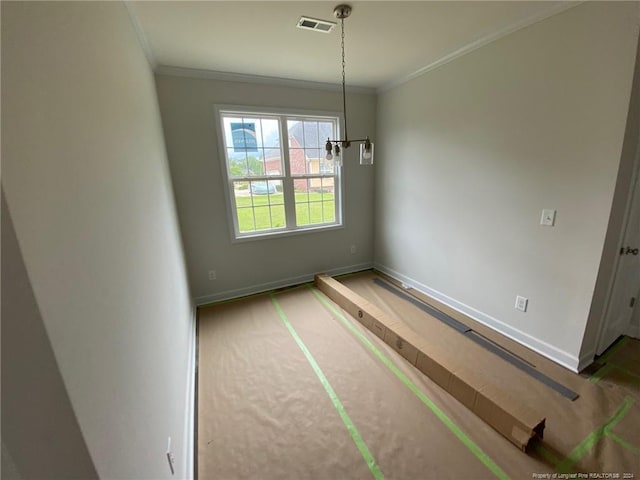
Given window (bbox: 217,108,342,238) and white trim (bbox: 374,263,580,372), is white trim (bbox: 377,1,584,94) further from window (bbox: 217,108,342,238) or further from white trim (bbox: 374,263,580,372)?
white trim (bbox: 374,263,580,372)

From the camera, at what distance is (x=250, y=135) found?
321 centimetres

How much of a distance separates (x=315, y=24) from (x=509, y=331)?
120 inches

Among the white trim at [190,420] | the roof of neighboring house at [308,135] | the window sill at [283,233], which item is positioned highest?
the roof of neighboring house at [308,135]

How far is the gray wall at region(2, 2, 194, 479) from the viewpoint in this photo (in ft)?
1.47

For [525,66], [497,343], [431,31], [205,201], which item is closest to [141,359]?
[205,201]

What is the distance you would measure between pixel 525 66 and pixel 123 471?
3.17m

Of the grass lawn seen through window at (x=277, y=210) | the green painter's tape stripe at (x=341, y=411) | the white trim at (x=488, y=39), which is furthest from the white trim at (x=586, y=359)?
the grass lawn seen through window at (x=277, y=210)

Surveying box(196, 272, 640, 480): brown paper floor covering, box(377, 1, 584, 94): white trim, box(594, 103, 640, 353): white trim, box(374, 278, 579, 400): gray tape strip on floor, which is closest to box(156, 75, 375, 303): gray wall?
box(377, 1, 584, 94): white trim

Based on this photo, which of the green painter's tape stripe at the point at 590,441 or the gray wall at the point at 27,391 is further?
the green painter's tape stripe at the point at 590,441

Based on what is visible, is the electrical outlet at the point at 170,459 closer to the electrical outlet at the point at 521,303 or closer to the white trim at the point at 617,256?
the electrical outlet at the point at 521,303

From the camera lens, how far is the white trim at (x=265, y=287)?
3.30 metres

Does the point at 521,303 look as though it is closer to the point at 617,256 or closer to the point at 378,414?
the point at 617,256

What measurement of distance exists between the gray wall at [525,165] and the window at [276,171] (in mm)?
1104

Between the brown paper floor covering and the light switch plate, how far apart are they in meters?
1.10
